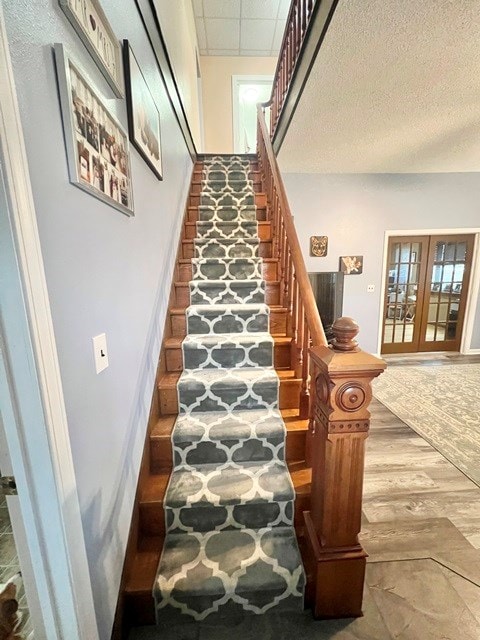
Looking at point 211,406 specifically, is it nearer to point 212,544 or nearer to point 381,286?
point 212,544

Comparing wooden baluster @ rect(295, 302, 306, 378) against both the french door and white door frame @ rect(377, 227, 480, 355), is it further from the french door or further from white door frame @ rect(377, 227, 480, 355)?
the french door

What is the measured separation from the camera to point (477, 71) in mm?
1973

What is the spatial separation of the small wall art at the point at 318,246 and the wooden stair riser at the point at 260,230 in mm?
1462

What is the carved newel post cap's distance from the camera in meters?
1.02

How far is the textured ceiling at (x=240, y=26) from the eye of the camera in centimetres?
423

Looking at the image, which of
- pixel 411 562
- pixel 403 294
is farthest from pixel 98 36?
pixel 403 294

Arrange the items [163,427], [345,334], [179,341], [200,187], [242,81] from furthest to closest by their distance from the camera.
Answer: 1. [242,81]
2. [200,187]
3. [179,341]
4. [163,427]
5. [345,334]

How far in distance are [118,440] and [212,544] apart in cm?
69

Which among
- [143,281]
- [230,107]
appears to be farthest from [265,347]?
[230,107]

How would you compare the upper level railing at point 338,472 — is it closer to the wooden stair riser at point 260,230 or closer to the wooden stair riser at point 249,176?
the wooden stair riser at point 260,230

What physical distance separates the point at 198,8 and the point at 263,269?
4653 millimetres

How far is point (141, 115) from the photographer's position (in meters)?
1.41

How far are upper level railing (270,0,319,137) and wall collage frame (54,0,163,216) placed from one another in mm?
1653

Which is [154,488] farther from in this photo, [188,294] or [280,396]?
[188,294]
